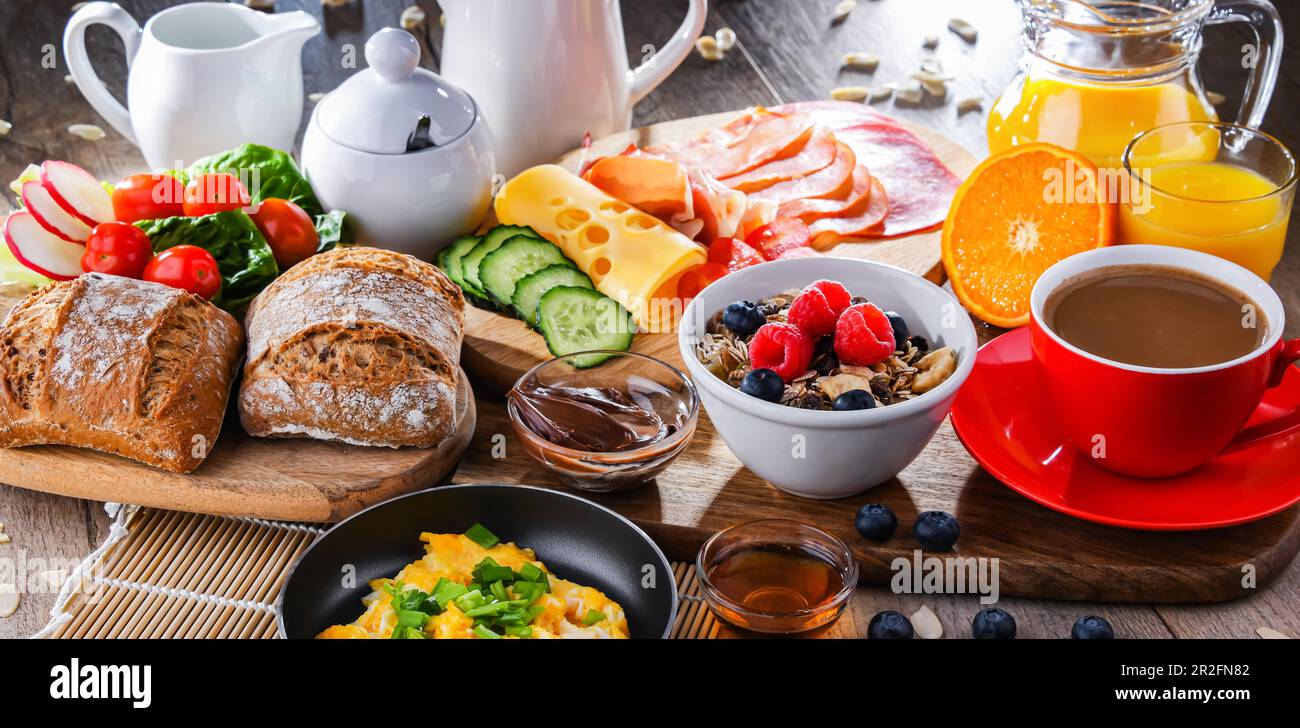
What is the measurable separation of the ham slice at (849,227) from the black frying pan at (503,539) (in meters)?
0.96

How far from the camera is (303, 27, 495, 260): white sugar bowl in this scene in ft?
7.56

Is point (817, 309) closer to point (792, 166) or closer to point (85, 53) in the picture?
point (792, 166)

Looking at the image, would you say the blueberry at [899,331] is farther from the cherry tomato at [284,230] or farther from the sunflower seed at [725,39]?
the sunflower seed at [725,39]

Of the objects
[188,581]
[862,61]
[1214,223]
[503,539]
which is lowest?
[188,581]

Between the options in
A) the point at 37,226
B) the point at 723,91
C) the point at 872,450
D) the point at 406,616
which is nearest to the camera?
the point at 406,616

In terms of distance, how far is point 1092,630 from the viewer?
1612mm

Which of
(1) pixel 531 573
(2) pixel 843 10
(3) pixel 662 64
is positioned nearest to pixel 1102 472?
(1) pixel 531 573

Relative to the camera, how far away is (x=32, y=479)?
1.85m

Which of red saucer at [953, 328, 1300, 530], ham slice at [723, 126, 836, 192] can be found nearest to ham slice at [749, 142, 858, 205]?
ham slice at [723, 126, 836, 192]

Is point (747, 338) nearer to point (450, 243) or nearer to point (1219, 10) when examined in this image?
point (450, 243)

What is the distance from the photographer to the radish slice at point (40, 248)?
214 cm

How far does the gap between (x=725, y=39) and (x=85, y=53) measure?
1.56 metres
